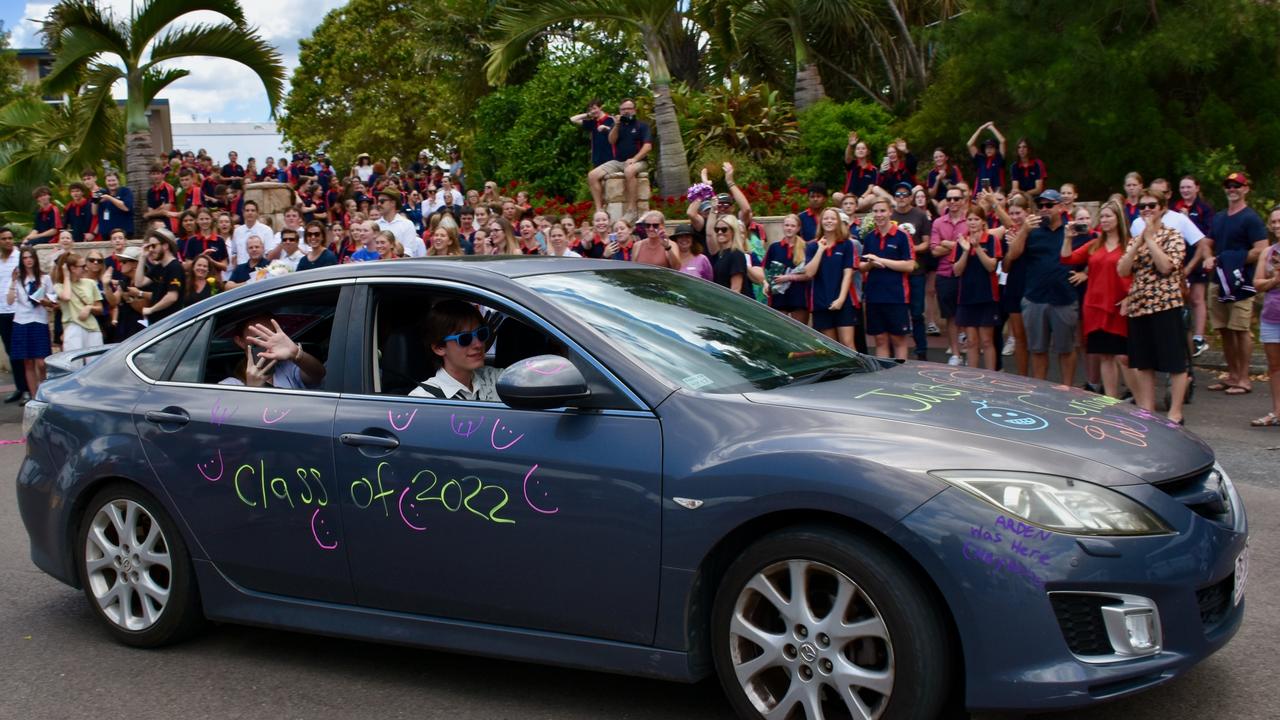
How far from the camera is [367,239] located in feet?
38.5

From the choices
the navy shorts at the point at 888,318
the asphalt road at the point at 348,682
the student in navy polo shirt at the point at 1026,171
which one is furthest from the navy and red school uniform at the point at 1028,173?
the asphalt road at the point at 348,682

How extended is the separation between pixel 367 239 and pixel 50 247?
8202mm

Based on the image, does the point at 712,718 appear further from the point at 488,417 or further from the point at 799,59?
the point at 799,59

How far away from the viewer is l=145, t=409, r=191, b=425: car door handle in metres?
5.27

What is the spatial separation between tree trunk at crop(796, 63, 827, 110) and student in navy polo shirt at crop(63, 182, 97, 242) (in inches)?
504

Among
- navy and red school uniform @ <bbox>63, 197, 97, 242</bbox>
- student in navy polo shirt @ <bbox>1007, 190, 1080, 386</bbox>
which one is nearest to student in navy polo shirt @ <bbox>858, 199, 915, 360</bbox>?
student in navy polo shirt @ <bbox>1007, 190, 1080, 386</bbox>

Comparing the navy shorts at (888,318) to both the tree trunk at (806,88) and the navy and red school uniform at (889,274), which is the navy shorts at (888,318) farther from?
the tree trunk at (806,88)

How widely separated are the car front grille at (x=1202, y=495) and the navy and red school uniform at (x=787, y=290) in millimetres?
7756

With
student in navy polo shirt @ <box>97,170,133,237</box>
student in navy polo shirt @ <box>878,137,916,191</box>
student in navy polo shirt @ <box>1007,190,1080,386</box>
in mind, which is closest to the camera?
student in navy polo shirt @ <box>1007,190,1080,386</box>

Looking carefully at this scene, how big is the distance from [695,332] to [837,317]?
23.4ft

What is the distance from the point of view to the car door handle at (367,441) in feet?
15.4

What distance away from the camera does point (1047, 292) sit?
11047 millimetres

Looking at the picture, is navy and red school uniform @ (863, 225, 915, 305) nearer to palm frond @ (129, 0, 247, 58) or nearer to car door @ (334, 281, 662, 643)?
car door @ (334, 281, 662, 643)

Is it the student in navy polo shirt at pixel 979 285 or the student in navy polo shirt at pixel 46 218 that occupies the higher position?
the student in navy polo shirt at pixel 46 218
